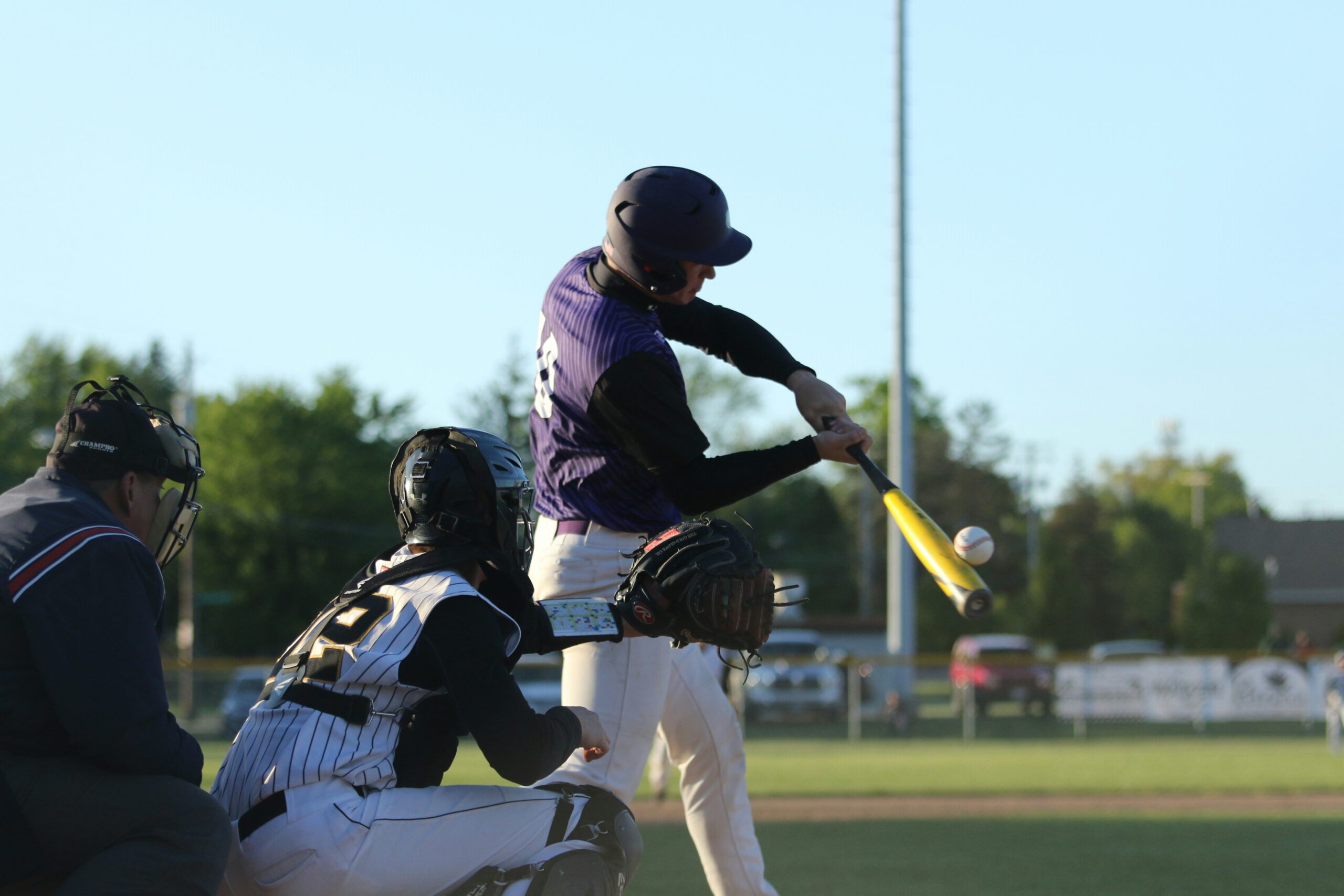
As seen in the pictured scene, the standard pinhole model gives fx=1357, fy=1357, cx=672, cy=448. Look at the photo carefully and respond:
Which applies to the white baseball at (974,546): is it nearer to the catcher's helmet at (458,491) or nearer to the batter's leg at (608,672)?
the batter's leg at (608,672)

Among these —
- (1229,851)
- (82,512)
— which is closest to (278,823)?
(82,512)

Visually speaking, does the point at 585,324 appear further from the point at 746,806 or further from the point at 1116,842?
the point at 1116,842

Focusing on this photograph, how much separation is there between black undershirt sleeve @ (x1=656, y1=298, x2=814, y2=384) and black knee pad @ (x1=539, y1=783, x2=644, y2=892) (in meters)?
1.44

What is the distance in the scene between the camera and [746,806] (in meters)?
4.07

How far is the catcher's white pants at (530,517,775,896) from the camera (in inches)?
143

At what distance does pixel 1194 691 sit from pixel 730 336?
18.6 metres

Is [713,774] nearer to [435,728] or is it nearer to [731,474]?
[731,474]

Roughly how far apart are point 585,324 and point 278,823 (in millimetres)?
1498

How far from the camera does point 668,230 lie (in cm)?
355

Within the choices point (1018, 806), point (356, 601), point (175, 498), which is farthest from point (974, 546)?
point (1018, 806)

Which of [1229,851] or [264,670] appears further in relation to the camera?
[264,670]

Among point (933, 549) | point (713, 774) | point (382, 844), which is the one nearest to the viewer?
point (382, 844)

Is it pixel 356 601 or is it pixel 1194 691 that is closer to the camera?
pixel 356 601

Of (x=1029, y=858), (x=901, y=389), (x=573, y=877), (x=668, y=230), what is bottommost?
(x=1029, y=858)
